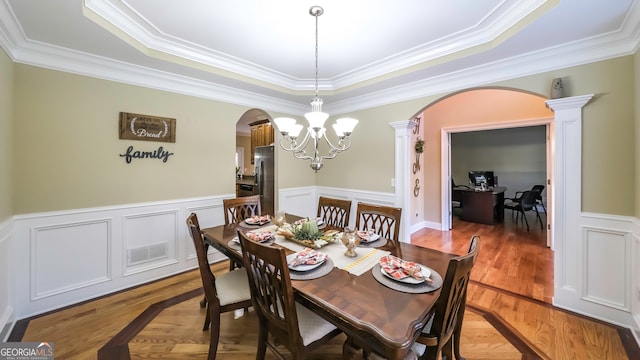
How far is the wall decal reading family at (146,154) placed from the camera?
261 cm

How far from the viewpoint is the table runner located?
1532mm

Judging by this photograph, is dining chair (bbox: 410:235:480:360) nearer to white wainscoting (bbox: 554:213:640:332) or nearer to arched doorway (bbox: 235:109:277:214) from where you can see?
white wainscoting (bbox: 554:213:640:332)

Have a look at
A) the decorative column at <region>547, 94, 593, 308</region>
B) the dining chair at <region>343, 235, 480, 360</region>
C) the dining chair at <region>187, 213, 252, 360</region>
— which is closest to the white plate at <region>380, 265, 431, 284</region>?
the dining chair at <region>343, 235, 480, 360</region>

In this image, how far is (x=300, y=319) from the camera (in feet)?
4.75

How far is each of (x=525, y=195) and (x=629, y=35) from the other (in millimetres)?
4415

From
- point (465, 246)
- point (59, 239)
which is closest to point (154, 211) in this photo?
point (59, 239)

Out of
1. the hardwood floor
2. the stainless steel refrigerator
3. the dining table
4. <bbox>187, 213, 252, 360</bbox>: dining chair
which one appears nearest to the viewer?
the dining table

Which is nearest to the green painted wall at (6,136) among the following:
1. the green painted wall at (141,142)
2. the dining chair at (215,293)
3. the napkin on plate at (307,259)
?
the green painted wall at (141,142)

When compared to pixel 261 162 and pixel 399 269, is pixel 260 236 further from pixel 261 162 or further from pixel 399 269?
pixel 261 162

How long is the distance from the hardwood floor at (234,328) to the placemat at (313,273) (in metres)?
0.77

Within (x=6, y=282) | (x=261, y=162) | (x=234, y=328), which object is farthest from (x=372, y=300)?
(x=261, y=162)

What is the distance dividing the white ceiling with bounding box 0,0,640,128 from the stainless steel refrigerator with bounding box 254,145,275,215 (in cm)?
151

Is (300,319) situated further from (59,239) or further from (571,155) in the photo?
(571,155)

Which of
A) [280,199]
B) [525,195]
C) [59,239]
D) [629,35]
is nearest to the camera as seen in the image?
[629,35]
